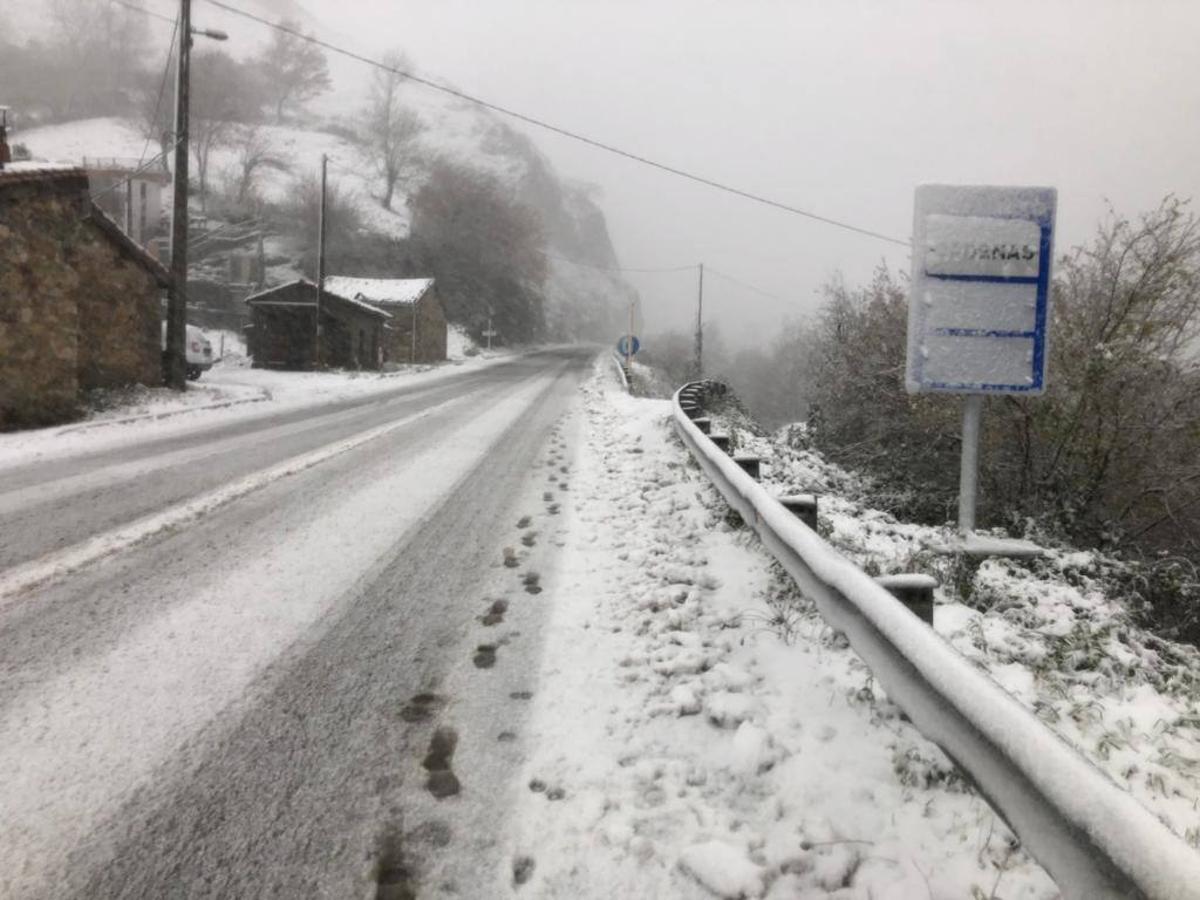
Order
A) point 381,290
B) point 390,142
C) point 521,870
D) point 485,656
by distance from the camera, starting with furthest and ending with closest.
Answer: point 390,142
point 381,290
point 485,656
point 521,870

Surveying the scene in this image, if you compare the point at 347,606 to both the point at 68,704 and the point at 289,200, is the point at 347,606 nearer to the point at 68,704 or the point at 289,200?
the point at 68,704

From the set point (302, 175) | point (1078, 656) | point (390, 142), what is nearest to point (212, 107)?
point (302, 175)

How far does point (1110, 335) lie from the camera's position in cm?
758

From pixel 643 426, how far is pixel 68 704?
9520 mm

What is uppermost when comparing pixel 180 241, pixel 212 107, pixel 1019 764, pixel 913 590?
pixel 212 107

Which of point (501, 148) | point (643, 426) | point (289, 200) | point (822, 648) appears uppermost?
point (501, 148)

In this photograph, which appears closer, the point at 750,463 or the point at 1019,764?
the point at 1019,764

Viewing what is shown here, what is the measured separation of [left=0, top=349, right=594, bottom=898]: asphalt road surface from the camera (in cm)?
201

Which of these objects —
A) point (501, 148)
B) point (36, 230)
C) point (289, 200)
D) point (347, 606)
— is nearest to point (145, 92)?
point (289, 200)

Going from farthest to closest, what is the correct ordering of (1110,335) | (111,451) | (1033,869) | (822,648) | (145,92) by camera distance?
(145,92)
(111,451)
(1110,335)
(822,648)
(1033,869)

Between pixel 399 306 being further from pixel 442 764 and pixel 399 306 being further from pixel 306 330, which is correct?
pixel 442 764

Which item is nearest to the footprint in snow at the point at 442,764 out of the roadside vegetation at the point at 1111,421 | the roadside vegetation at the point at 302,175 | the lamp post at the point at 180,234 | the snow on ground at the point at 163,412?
the roadside vegetation at the point at 1111,421

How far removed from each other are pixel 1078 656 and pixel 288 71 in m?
113

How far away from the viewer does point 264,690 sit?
296 cm
